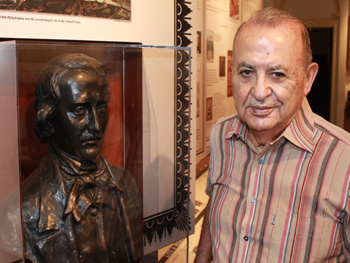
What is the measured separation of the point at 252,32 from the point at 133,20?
2.47ft

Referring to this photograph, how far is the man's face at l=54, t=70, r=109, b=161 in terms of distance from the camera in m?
1.28

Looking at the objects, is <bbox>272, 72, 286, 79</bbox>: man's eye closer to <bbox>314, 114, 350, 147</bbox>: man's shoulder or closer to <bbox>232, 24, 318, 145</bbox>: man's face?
<bbox>232, 24, 318, 145</bbox>: man's face

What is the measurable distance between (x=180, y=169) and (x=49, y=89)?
28.8 inches

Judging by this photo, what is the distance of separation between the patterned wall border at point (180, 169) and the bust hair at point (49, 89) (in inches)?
19.1

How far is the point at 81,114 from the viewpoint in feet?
4.29

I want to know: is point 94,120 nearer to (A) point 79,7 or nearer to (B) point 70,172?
(B) point 70,172

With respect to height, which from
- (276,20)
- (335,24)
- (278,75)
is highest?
(335,24)

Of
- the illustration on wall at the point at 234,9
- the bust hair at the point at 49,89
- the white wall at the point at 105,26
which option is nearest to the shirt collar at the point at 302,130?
the bust hair at the point at 49,89

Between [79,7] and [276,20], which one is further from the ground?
[79,7]

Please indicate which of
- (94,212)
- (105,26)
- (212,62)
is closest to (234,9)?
(212,62)

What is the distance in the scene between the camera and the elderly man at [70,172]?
4.17 feet

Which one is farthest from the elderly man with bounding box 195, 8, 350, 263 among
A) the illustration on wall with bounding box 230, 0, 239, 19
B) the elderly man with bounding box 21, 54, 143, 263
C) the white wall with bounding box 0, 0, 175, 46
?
the illustration on wall with bounding box 230, 0, 239, 19

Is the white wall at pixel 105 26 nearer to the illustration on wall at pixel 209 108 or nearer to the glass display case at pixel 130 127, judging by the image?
the glass display case at pixel 130 127

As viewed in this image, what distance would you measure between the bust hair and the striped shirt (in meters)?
0.66
